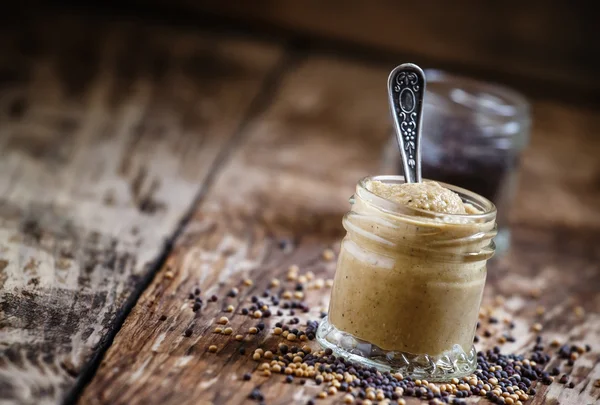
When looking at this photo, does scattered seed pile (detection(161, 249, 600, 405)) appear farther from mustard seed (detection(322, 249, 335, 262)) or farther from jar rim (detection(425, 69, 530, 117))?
jar rim (detection(425, 69, 530, 117))

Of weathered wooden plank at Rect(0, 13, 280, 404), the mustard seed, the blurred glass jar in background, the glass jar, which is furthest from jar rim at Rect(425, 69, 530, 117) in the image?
the glass jar

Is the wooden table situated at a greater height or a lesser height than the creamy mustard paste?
lesser

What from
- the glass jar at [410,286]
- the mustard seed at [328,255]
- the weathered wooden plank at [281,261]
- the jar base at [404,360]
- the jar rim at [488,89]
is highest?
the jar rim at [488,89]

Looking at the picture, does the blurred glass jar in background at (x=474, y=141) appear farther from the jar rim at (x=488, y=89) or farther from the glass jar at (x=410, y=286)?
the glass jar at (x=410, y=286)

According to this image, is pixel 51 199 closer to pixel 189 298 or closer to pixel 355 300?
pixel 189 298

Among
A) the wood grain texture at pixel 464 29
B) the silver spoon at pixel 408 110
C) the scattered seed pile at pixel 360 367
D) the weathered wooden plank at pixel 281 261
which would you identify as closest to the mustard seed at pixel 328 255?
the weathered wooden plank at pixel 281 261

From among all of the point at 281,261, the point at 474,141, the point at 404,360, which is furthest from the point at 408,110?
the point at 474,141

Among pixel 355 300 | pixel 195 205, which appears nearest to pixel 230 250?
pixel 195 205
